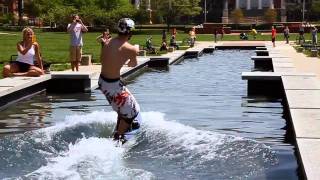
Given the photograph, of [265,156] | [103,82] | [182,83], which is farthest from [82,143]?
[182,83]

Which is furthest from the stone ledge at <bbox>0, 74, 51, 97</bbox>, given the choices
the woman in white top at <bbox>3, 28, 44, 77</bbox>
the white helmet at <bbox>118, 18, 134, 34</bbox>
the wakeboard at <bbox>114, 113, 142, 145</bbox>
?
the white helmet at <bbox>118, 18, 134, 34</bbox>

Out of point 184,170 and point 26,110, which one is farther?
point 26,110

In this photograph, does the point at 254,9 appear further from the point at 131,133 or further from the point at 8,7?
the point at 131,133

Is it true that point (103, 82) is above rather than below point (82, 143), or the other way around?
above

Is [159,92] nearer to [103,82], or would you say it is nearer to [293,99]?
[293,99]

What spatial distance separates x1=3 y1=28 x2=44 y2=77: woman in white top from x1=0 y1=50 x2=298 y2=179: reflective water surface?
92 centimetres

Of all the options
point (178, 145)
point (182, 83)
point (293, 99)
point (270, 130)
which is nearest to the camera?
point (178, 145)

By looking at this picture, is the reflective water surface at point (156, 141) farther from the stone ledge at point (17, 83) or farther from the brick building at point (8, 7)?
the brick building at point (8, 7)

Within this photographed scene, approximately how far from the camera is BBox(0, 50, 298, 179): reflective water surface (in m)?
7.94

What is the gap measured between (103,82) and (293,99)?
4777 millimetres

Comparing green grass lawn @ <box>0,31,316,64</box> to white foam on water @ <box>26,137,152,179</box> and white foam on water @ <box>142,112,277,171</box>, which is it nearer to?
white foam on water @ <box>142,112,277,171</box>

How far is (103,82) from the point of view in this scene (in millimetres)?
8891

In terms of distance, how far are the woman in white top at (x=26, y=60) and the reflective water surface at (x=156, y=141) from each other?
3.01 ft

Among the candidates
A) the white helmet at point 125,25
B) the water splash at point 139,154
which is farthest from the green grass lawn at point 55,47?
the white helmet at point 125,25
